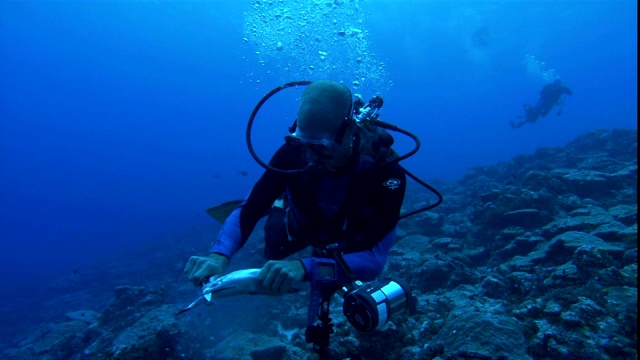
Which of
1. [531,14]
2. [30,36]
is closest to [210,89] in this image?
[30,36]

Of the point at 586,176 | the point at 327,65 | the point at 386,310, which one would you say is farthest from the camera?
the point at 327,65

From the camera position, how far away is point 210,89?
414 feet

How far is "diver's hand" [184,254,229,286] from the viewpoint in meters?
2.13

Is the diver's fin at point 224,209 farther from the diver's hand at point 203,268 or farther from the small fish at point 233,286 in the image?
the small fish at point 233,286

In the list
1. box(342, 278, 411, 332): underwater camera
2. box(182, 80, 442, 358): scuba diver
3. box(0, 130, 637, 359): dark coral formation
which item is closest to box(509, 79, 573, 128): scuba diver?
box(0, 130, 637, 359): dark coral formation

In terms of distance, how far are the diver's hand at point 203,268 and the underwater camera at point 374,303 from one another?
927 mm

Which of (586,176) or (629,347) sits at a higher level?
(586,176)

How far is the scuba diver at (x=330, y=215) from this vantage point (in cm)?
201

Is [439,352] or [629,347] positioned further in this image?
[439,352]

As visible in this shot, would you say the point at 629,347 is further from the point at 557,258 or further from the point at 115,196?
the point at 115,196

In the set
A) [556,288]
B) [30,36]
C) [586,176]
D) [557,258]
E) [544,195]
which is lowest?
[556,288]

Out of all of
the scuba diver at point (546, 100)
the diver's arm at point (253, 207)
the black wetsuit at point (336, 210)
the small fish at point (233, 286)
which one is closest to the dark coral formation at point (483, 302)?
the black wetsuit at point (336, 210)

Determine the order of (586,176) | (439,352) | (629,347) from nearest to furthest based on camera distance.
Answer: (629,347), (439,352), (586,176)

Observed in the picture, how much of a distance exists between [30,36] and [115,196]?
58.8m
